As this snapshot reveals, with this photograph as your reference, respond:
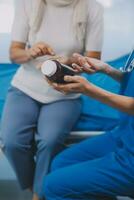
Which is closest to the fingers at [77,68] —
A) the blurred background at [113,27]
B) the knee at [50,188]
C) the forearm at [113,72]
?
the forearm at [113,72]

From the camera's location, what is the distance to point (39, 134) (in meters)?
1.46

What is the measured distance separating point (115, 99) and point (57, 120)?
422 millimetres

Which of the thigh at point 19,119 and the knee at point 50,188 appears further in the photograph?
the thigh at point 19,119

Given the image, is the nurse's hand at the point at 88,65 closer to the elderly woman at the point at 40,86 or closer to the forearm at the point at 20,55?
the elderly woman at the point at 40,86

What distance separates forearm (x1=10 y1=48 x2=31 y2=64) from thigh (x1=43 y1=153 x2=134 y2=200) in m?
0.59

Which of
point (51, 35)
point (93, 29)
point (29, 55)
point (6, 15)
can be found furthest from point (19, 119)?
point (6, 15)

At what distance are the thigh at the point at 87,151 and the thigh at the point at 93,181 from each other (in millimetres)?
126

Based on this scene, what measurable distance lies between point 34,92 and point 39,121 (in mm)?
132

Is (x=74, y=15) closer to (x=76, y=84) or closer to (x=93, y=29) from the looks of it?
(x=93, y=29)

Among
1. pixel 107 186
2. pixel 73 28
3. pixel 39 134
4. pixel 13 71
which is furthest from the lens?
pixel 13 71

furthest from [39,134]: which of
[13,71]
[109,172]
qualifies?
[13,71]

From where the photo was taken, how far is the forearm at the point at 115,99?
1.07m

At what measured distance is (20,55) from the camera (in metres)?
1.54

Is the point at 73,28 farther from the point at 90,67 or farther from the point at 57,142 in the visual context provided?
the point at 57,142
